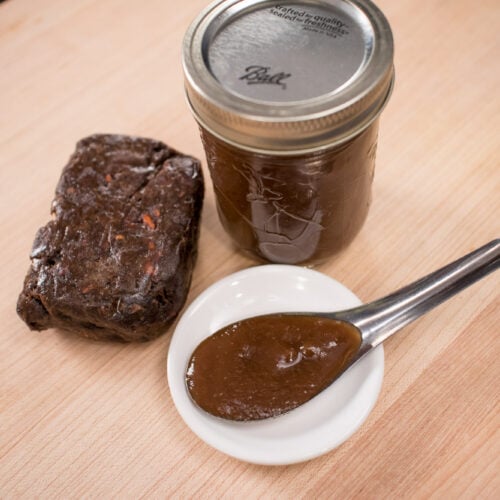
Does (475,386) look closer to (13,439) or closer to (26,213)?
(13,439)

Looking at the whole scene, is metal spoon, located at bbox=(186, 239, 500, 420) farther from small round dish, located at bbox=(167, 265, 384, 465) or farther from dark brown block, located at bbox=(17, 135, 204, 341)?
dark brown block, located at bbox=(17, 135, 204, 341)

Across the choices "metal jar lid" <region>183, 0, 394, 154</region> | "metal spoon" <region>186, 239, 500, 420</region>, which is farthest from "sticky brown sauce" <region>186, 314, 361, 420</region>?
"metal jar lid" <region>183, 0, 394, 154</region>

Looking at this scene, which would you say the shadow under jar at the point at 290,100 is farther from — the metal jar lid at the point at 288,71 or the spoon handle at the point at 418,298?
the spoon handle at the point at 418,298

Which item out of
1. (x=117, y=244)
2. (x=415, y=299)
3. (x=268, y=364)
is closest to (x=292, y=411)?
(x=268, y=364)

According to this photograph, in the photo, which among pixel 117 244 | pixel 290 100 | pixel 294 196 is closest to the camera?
pixel 290 100

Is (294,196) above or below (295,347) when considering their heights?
above

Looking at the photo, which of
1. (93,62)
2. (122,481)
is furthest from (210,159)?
(93,62)

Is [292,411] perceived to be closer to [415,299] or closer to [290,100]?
[415,299]
